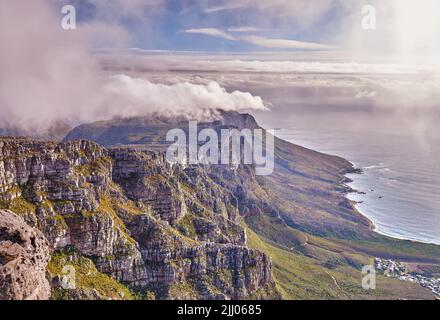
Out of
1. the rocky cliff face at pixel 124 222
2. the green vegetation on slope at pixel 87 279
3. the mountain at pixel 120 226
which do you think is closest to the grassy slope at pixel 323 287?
the mountain at pixel 120 226

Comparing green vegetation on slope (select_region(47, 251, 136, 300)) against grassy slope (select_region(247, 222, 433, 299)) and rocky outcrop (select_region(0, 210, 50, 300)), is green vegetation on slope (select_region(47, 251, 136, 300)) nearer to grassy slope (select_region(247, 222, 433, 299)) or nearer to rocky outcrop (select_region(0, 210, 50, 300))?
rocky outcrop (select_region(0, 210, 50, 300))

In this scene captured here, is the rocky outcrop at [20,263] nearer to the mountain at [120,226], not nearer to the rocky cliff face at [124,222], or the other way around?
the mountain at [120,226]

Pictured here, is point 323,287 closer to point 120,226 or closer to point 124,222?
point 124,222

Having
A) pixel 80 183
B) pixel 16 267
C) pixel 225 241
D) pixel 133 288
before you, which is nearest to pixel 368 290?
pixel 225 241

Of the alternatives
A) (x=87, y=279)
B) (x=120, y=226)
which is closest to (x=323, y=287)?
(x=120, y=226)
